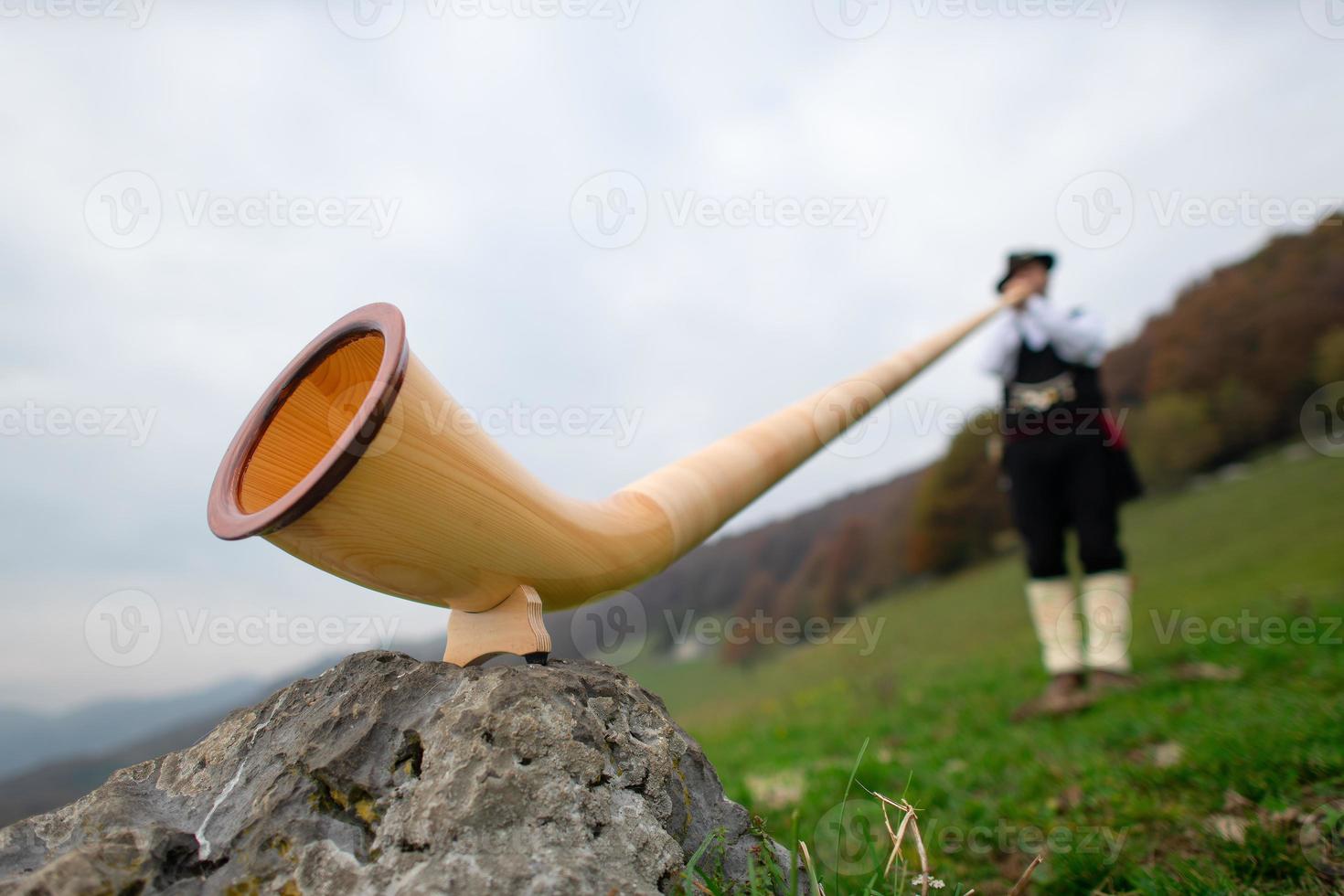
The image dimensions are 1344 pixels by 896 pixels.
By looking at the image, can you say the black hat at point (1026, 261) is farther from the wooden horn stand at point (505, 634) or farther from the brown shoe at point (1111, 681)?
the wooden horn stand at point (505, 634)

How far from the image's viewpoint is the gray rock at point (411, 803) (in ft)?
2.97

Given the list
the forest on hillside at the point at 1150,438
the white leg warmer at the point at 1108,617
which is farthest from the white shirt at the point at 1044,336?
the forest on hillside at the point at 1150,438

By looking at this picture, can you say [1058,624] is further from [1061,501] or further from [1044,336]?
[1044,336]

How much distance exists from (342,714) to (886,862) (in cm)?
85

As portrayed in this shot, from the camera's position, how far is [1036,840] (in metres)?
2.08

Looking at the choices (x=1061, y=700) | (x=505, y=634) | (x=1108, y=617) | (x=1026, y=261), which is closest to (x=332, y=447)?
(x=505, y=634)

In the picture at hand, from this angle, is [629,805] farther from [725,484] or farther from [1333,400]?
[1333,400]

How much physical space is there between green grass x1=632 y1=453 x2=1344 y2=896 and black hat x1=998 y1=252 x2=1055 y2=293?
2.37 metres

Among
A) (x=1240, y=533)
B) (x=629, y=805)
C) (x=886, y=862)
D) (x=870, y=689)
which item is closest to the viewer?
(x=629, y=805)

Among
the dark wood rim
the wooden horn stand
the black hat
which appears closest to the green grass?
the wooden horn stand

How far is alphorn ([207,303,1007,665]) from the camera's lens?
3.43ft

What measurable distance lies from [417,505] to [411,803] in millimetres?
406

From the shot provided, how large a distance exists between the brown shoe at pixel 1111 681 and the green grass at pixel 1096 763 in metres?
0.09

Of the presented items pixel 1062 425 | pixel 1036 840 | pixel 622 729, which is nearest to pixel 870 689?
pixel 1062 425
